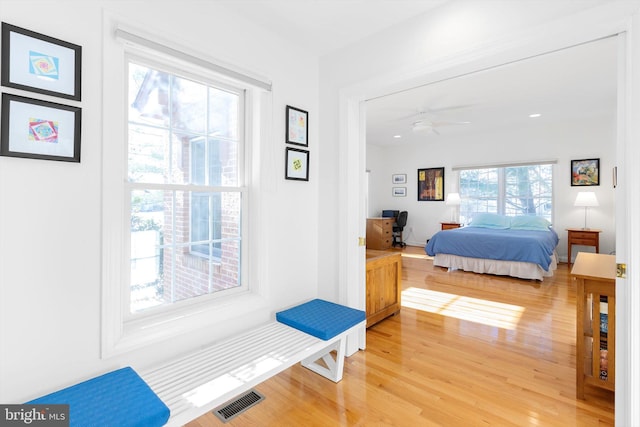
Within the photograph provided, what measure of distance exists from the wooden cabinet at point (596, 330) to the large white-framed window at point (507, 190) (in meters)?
5.03

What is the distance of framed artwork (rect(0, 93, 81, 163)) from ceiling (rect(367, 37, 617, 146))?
321 cm

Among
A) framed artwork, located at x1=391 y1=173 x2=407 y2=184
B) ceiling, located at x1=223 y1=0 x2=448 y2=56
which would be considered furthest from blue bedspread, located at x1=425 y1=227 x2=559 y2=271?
ceiling, located at x1=223 y1=0 x2=448 y2=56

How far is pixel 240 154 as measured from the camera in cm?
228

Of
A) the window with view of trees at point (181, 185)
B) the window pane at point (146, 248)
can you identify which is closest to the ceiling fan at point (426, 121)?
the window with view of trees at point (181, 185)

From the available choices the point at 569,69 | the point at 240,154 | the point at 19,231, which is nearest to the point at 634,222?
the point at 240,154

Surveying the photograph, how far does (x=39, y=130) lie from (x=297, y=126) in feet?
5.23

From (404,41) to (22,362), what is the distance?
2769mm

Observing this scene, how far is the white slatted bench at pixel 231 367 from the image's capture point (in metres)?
1.41

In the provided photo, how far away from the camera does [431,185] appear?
7832 mm

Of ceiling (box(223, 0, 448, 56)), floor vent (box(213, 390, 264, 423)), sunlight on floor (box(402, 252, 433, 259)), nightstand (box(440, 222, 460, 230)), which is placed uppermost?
ceiling (box(223, 0, 448, 56))

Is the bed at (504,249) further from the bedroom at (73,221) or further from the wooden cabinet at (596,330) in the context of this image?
the bedroom at (73,221)

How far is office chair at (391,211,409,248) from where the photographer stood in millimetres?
7973

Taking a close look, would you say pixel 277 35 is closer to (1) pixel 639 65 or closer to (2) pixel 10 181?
(2) pixel 10 181

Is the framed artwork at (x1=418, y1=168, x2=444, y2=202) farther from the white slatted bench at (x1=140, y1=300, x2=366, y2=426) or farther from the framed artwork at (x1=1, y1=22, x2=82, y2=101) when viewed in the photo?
the framed artwork at (x1=1, y1=22, x2=82, y2=101)
